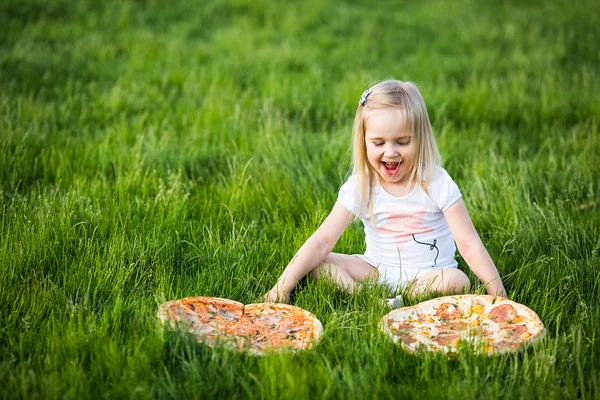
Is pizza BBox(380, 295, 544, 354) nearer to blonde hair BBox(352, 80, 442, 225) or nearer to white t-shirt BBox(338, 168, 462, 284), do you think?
white t-shirt BBox(338, 168, 462, 284)

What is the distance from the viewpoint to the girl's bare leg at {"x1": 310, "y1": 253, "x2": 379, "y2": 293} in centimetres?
319

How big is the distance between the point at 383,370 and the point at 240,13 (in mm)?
7020

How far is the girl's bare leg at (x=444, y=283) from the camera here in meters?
3.14

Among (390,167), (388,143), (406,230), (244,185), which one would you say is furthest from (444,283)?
(244,185)

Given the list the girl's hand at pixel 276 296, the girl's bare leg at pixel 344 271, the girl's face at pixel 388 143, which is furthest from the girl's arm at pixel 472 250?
the girl's hand at pixel 276 296

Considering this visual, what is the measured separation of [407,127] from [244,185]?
1260 millimetres

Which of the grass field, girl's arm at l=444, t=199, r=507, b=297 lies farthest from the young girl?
the grass field

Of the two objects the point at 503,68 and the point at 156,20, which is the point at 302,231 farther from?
the point at 156,20

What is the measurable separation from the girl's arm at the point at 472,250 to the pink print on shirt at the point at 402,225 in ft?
0.53

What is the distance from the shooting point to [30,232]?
330 centimetres

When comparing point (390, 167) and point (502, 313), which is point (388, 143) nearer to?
point (390, 167)

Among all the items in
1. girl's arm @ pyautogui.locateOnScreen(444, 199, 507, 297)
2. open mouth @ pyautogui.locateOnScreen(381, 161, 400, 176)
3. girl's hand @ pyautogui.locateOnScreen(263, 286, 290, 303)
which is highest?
open mouth @ pyautogui.locateOnScreen(381, 161, 400, 176)

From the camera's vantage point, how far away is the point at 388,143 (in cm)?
312

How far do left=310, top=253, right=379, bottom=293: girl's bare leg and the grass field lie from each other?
7 cm
